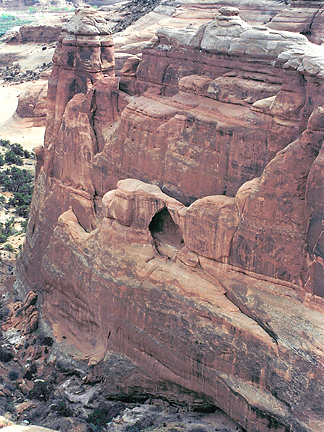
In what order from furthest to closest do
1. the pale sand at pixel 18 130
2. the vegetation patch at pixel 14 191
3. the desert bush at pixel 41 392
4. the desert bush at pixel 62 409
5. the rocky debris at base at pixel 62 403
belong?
the pale sand at pixel 18 130 < the vegetation patch at pixel 14 191 < the desert bush at pixel 41 392 < the desert bush at pixel 62 409 < the rocky debris at base at pixel 62 403

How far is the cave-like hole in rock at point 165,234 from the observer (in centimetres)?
2312

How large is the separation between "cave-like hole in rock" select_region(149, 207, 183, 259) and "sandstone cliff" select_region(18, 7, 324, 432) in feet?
0.20

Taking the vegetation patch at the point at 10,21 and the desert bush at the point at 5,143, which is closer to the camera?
the desert bush at the point at 5,143

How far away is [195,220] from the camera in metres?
21.2

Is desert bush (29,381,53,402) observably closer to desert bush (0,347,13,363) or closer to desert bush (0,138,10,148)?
desert bush (0,347,13,363)

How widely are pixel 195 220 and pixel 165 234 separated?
284 cm

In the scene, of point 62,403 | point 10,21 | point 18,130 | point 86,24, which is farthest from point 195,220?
point 10,21

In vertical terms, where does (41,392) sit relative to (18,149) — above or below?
below

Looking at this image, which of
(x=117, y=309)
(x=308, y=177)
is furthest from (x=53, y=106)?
(x=308, y=177)

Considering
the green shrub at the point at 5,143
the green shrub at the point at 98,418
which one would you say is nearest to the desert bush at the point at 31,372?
the green shrub at the point at 98,418

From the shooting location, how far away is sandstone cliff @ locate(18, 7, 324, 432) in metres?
18.7

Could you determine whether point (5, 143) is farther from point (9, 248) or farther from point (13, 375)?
point (13, 375)

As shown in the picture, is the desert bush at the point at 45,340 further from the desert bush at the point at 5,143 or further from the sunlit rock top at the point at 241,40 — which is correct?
the desert bush at the point at 5,143

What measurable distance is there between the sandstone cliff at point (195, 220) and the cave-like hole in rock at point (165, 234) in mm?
62
